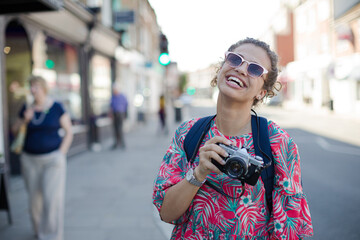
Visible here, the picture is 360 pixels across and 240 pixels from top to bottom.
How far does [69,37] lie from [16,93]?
291 cm

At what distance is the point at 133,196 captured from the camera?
6016 mm

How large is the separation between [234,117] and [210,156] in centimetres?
32

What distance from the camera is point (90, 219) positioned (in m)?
4.89

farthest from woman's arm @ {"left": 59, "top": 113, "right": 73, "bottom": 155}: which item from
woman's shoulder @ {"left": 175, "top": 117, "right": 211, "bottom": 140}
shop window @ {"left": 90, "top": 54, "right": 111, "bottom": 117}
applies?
shop window @ {"left": 90, "top": 54, "right": 111, "bottom": 117}

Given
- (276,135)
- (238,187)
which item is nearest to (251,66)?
(276,135)

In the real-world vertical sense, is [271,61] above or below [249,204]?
above

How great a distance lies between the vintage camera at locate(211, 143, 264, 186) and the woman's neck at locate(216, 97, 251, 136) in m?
0.27

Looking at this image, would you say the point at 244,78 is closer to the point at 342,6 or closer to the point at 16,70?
the point at 16,70

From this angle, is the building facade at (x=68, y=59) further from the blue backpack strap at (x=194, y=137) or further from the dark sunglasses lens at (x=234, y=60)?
the dark sunglasses lens at (x=234, y=60)

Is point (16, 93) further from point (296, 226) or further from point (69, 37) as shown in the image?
point (296, 226)

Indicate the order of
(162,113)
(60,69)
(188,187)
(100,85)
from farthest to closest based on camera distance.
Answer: (162,113) → (100,85) → (60,69) → (188,187)

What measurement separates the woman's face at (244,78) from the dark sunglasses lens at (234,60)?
0.05 feet

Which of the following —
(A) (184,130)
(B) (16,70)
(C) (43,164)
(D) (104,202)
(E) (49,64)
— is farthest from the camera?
(E) (49,64)

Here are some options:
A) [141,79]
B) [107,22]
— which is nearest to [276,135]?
[107,22]
